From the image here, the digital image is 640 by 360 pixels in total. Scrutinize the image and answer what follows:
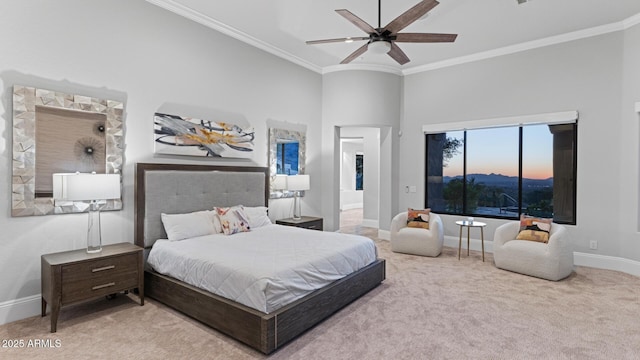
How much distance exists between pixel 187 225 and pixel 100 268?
966 mm

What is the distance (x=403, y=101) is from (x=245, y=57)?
3.26 metres

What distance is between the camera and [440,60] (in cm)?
601

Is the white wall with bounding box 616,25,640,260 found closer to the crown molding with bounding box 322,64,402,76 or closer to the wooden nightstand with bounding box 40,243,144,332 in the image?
the crown molding with bounding box 322,64,402,76

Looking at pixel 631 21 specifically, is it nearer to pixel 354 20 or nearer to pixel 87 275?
pixel 354 20

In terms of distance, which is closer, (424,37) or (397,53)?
(424,37)

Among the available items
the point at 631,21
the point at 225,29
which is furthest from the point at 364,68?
the point at 631,21

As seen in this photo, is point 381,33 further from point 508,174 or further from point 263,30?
point 508,174

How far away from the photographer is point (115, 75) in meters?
3.57

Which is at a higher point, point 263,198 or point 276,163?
point 276,163

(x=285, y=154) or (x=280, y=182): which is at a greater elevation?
(x=285, y=154)

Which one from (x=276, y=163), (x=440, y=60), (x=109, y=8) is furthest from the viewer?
(x=440, y=60)

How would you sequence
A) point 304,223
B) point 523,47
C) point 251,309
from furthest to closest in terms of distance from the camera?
point 304,223
point 523,47
point 251,309

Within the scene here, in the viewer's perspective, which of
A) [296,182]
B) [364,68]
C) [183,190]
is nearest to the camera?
[183,190]

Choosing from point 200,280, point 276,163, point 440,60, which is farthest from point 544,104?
point 200,280
